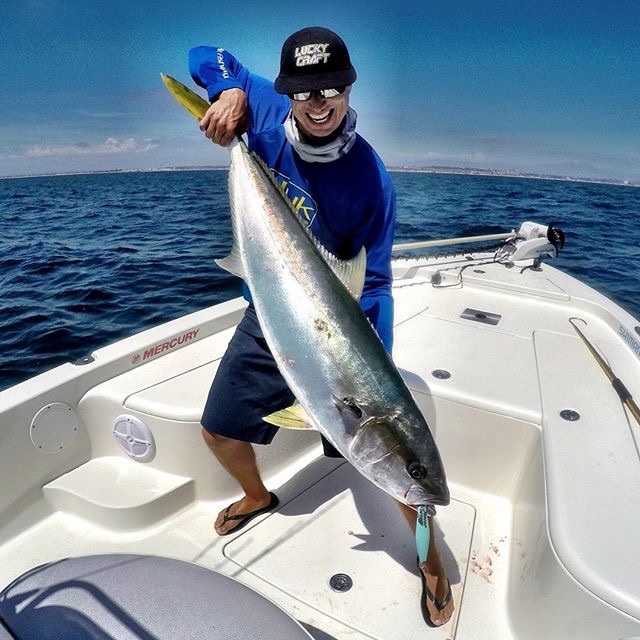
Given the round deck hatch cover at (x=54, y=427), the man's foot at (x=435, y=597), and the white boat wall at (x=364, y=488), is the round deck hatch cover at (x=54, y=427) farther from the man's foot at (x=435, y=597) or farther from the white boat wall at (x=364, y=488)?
the man's foot at (x=435, y=597)

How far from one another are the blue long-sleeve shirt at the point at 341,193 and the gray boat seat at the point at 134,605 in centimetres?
116

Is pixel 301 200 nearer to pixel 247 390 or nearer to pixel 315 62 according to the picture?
pixel 315 62

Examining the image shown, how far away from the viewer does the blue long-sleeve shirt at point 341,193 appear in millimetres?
2088

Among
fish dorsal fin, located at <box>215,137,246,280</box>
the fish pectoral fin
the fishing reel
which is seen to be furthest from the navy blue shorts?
the fishing reel

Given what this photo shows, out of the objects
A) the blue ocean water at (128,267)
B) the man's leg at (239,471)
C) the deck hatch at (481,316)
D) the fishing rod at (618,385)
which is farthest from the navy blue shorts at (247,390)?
the blue ocean water at (128,267)

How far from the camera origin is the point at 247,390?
90.5 inches

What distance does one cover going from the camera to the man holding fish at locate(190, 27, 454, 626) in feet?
5.01

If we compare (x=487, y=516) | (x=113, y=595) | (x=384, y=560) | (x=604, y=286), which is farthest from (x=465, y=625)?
(x=604, y=286)

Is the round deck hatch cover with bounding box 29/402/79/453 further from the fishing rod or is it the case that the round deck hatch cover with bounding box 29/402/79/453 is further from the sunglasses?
the fishing rod

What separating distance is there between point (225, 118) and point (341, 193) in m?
0.54

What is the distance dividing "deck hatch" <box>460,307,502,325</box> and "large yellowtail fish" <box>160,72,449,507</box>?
2331 mm

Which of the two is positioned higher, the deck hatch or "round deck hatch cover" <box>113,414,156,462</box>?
the deck hatch

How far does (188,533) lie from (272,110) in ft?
7.10

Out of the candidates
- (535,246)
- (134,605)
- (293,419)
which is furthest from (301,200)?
(535,246)
